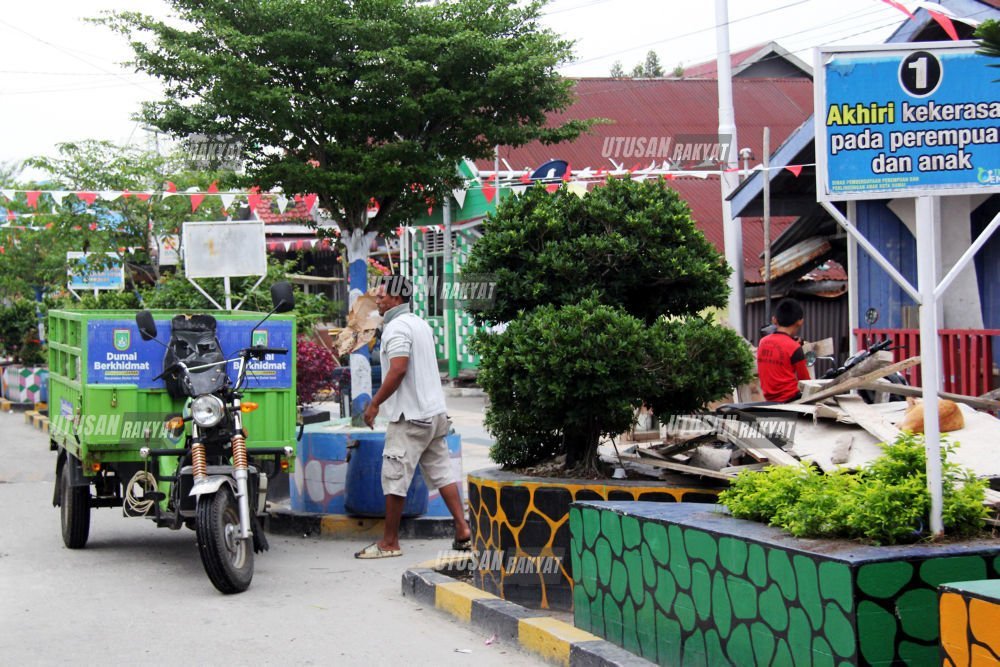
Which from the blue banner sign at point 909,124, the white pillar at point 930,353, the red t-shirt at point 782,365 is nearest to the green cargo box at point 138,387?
the red t-shirt at point 782,365

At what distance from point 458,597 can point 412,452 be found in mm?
1613

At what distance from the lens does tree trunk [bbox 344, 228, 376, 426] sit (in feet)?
35.2

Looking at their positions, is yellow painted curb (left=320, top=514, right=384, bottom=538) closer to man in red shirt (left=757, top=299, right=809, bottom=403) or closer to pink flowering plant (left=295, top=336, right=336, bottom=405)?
pink flowering plant (left=295, top=336, right=336, bottom=405)

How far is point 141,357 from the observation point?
822 cm

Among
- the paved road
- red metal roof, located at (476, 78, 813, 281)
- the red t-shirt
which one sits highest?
red metal roof, located at (476, 78, 813, 281)

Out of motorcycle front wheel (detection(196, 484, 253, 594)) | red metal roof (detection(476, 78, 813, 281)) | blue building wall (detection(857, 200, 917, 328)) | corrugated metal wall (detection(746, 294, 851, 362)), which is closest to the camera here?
motorcycle front wheel (detection(196, 484, 253, 594))

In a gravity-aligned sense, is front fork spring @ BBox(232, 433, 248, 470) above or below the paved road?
above

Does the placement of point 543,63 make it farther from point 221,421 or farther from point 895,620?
point 895,620

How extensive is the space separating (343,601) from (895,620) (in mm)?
4137

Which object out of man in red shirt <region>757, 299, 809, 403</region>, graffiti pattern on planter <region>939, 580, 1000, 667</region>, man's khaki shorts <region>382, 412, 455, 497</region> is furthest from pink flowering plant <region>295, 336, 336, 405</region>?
graffiti pattern on planter <region>939, 580, 1000, 667</region>

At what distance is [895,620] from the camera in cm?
383

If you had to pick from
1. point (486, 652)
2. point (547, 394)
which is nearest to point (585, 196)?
point (547, 394)

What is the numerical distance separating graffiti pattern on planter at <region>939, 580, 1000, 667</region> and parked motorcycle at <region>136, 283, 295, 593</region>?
181 inches

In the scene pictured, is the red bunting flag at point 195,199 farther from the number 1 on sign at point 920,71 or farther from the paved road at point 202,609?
the number 1 on sign at point 920,71
